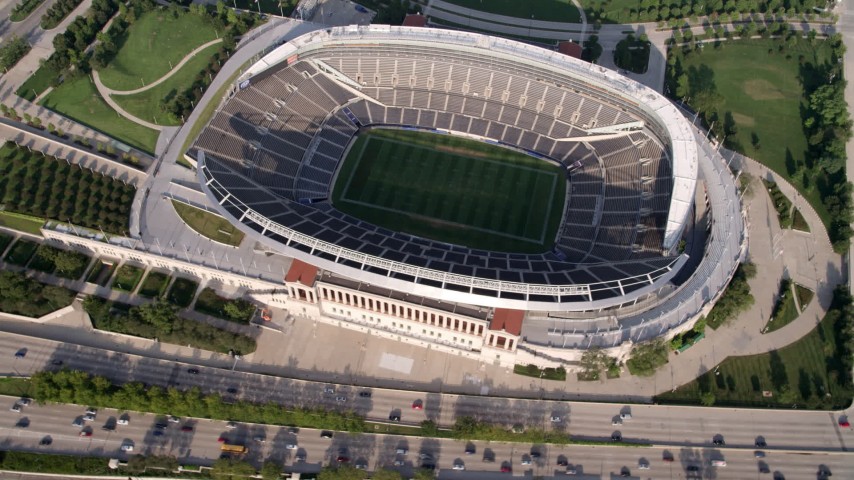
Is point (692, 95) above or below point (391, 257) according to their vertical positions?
above

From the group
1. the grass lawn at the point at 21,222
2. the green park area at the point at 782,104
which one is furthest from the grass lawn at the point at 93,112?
the green park area at the point at 782,104

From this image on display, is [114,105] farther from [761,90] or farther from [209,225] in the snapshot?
[761,90]

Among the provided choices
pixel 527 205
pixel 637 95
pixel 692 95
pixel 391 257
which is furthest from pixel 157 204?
pixel 692 95

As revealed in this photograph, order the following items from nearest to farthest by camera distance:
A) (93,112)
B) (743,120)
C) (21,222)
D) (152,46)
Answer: (21,222)
(93,112)
(743,120)
(152,46)

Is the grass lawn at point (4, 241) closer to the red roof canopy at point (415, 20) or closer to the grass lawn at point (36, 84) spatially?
the grass lawn at point (36, 84)

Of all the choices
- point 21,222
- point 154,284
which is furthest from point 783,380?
point 21,222

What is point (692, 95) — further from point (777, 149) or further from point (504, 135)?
point (504, 135)
